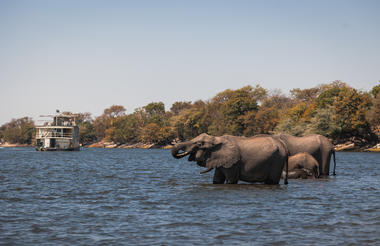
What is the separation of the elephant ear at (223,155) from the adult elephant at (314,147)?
6.90 metres

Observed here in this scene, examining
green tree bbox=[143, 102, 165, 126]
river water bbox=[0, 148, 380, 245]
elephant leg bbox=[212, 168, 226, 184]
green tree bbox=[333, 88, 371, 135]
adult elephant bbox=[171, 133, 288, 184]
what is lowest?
river water bbox=[0, 148, 380, 245]

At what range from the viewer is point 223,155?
2083 cm

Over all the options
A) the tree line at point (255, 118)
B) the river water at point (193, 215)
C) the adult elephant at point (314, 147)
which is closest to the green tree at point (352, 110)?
the tree line at point (255, 118)

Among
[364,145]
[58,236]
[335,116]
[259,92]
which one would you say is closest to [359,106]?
[335,116]

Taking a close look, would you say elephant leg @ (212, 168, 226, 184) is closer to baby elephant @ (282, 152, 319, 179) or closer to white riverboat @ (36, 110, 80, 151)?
baby elephant @ (282, 152, 319, 179)

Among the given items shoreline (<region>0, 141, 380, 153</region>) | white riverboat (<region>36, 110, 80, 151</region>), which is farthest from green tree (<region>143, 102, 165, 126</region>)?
white riverboat (<region>36, 110, 80, 151</region>)

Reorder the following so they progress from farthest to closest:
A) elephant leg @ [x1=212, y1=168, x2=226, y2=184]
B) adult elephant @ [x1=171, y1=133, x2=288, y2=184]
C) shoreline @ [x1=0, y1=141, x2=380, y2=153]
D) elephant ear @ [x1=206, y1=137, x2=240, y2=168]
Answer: shoreline @ [x1=0, y1=141, x2=380, y2=153], elephant leg @ [x1=212, y1=168, x2=226, y2=184], adult elephant @ [x1=171, y1=133, x2=288, y2=184], elephant ear @ [x1=206, y1=137, x2=240, y2=168]

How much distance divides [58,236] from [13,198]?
7933 mm

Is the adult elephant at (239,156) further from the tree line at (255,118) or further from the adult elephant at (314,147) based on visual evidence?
the tree line at (255,118)

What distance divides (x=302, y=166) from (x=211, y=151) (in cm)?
700

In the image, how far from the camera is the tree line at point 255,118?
8019 cm

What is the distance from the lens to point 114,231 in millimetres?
11570

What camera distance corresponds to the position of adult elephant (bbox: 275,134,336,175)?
2752 cm

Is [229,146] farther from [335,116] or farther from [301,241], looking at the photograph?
[335,116]
